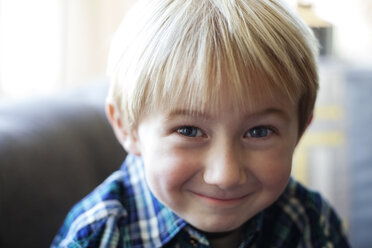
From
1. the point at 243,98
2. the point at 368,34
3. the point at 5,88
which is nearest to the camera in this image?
the point at 243,98

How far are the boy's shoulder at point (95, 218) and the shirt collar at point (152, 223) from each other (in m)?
0.02

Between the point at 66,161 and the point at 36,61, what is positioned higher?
the point at 36,61

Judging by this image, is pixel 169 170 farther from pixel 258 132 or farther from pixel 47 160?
pixel 47 160

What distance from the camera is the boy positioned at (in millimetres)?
645

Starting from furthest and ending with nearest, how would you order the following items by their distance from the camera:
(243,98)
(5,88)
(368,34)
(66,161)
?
1. (368,34)
2. (5,88)
3. (66,161)
4. (243,98)

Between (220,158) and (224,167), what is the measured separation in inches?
0.5

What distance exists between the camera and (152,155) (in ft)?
2.35

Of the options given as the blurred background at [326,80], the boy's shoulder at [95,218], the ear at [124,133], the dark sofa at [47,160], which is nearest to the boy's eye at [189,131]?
the ear at [124,133]

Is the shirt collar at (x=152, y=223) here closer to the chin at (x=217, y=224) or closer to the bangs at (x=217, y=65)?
the chin at (x=217, y=224)

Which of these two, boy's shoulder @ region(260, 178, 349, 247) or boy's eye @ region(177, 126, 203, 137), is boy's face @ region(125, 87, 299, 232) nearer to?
boy's eye @ region(177, 126, 203, 137)

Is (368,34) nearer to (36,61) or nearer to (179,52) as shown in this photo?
(36,61)

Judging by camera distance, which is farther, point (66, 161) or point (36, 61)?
point (36, 61)

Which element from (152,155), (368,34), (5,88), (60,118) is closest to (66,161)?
(60,118)

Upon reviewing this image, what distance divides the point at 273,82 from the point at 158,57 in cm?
17
